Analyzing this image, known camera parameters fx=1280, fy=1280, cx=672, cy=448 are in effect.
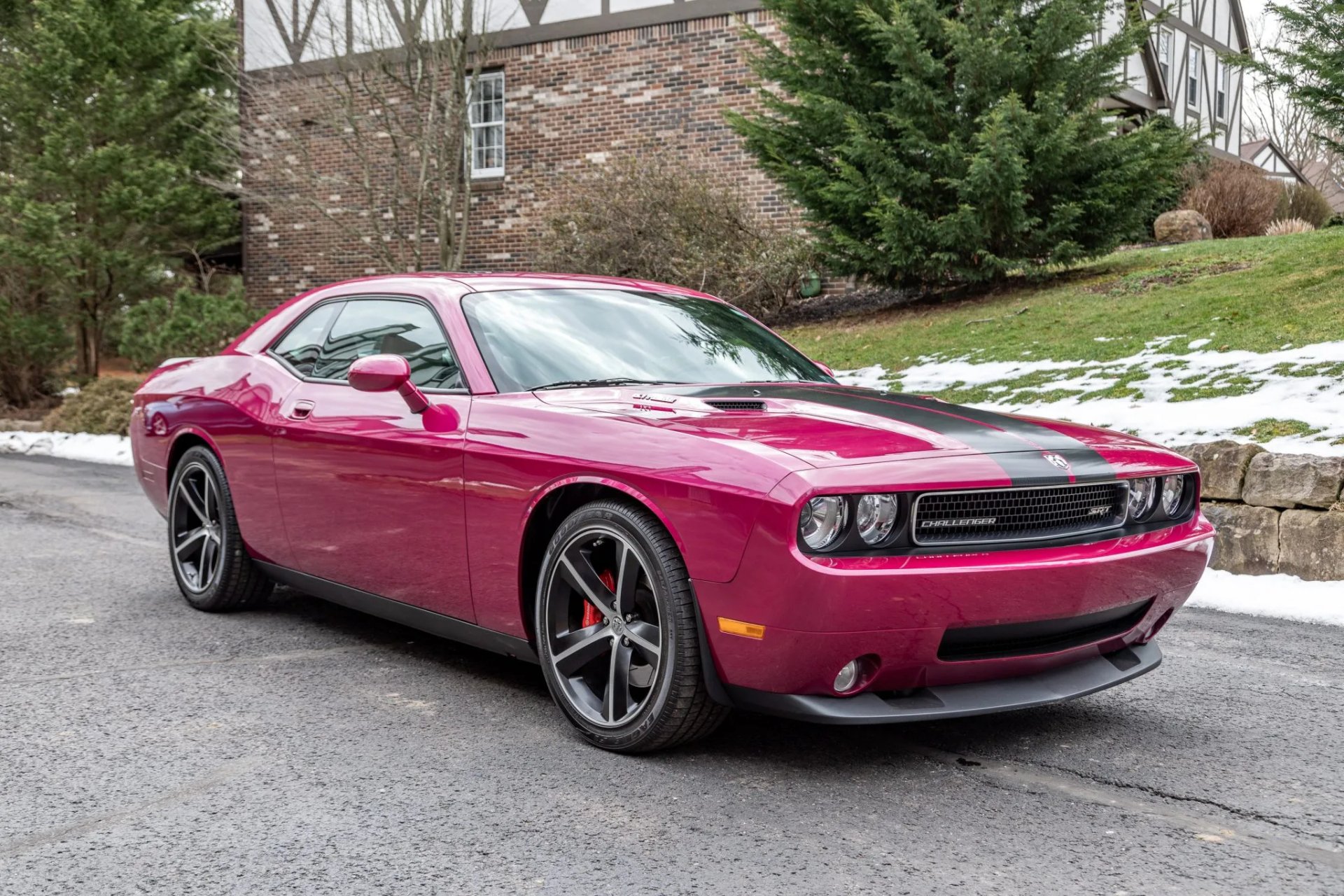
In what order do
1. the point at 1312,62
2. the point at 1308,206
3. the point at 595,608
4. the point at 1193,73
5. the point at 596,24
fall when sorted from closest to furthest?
the point at 595,608
the point at 1312,62
the point at 596,24
the point at 1308,206
the point at 1193,73

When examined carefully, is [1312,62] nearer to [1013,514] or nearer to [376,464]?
[1013,514]

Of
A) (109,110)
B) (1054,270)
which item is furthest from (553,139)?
(1054,270)

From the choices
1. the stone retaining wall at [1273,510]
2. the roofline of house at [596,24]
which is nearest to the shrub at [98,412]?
the roofline of house at [596,24]

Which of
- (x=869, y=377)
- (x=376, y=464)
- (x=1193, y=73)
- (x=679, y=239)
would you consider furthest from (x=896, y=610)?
(x=1193, y=73)

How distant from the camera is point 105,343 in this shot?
784 inches

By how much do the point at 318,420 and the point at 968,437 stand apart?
249cm

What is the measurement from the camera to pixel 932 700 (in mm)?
3352

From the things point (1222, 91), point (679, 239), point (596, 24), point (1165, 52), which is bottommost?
point (679, 239)

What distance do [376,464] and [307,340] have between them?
1116 millimetres

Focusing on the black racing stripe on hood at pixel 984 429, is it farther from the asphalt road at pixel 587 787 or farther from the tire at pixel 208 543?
the tire at pixel 208 543

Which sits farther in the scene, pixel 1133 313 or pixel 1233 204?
pixel 1233 204

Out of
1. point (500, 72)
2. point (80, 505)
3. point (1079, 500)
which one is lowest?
point (80, 505)

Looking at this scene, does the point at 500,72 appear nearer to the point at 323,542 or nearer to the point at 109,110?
the point at 109,110

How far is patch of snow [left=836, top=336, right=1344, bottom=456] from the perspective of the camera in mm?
7555
